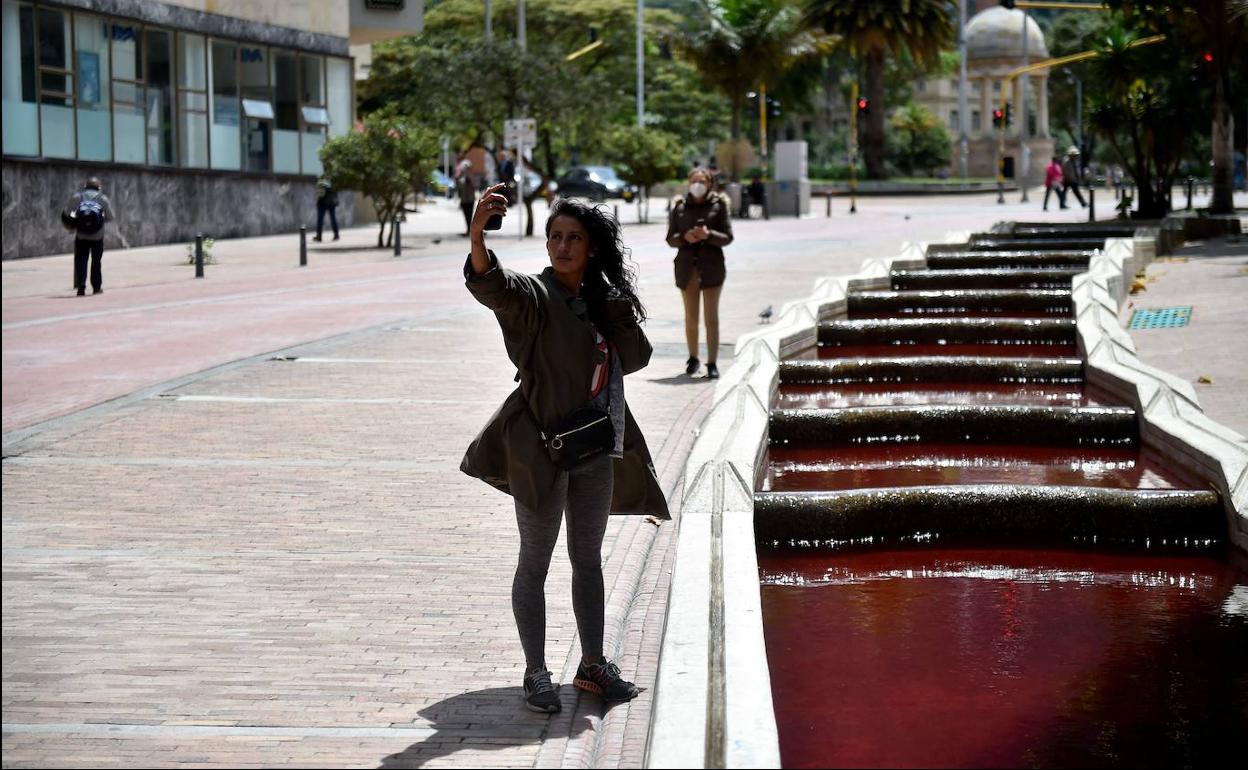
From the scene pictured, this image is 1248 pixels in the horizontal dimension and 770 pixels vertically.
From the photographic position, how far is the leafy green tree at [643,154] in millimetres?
46438

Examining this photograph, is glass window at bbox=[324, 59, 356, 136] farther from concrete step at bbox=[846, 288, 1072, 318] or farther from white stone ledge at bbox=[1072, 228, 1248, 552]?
white stone ledge at bbox=[1072, 228, 1248, 552]

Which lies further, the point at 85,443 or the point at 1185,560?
the point at 85,443

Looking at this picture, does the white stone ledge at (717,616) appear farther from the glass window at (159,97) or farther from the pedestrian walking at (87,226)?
the glass window at (159,97)

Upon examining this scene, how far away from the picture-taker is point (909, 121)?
109438 mm

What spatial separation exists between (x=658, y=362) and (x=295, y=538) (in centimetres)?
739

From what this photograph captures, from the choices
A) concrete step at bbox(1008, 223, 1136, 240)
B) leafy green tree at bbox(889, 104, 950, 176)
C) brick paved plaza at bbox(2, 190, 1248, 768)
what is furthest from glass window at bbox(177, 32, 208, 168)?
leafy green tree at bbox(889, 104, 950, 176)

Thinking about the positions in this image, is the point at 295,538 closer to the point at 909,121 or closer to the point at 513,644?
the point at 513,644

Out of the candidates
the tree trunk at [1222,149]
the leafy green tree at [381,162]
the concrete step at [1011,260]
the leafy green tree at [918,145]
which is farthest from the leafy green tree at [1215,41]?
the leafy green tree at [918,145]

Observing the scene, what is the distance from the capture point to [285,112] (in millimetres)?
43594

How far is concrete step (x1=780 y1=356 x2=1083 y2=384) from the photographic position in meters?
12.8

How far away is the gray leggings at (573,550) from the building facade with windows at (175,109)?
27.5 metres

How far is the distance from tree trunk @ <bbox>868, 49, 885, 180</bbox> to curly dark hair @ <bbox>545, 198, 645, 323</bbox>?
64310 millimetres

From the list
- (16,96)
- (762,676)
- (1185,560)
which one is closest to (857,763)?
(762,676)

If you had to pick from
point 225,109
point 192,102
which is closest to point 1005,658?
point 192,102
